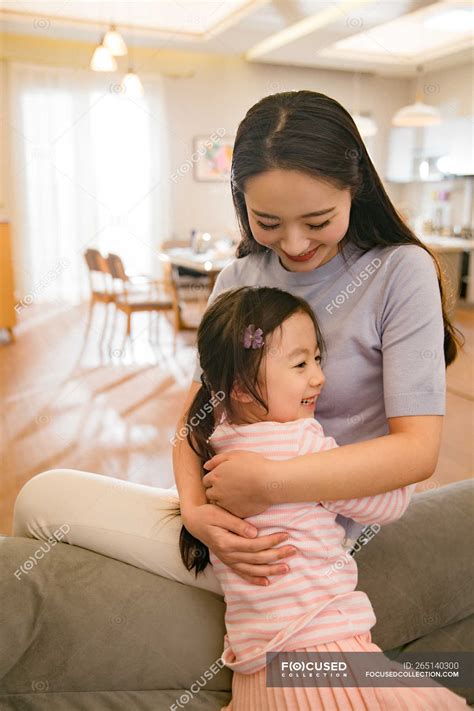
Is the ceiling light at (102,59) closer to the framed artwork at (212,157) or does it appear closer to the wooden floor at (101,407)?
the wooden floor at (101,407)

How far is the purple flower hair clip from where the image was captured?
101 centimetres

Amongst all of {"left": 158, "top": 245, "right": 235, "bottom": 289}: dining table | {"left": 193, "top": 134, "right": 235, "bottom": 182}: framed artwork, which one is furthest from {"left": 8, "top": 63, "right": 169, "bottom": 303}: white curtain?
{"left": 158, "top": 245, "right": 235, "bottom": 289}: dining table

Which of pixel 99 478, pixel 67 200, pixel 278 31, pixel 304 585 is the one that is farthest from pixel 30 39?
pixel 304 585

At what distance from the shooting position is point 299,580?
0.94 metres

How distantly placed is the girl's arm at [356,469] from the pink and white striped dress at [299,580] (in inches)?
1.8

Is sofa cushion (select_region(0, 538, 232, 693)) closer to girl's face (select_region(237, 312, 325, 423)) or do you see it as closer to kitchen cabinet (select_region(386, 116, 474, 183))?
girl's face (select_region(237, 312, 325, 423))

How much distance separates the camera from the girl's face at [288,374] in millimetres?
1017

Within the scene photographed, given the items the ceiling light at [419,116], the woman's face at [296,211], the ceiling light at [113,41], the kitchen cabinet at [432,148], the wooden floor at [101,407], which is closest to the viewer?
the woman's face at [296,211]

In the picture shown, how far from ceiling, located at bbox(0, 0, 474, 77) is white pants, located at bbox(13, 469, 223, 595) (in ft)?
16.3

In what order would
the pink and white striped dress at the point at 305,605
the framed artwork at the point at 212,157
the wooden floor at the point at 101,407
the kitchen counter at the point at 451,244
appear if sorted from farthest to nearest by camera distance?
the framed artwork at the point at 212,157
the kitchen counter at the point at 451,244
the wooden floor at the point at 101,407
the pink and white striped dress at the point at 305,605

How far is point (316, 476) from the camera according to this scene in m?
0.92

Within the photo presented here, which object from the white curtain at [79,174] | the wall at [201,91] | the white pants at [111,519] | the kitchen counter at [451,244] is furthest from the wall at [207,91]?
the white pants at [111,519]

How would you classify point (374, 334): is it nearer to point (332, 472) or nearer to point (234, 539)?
point (332, 472)

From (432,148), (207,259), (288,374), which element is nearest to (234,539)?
(288,374)
